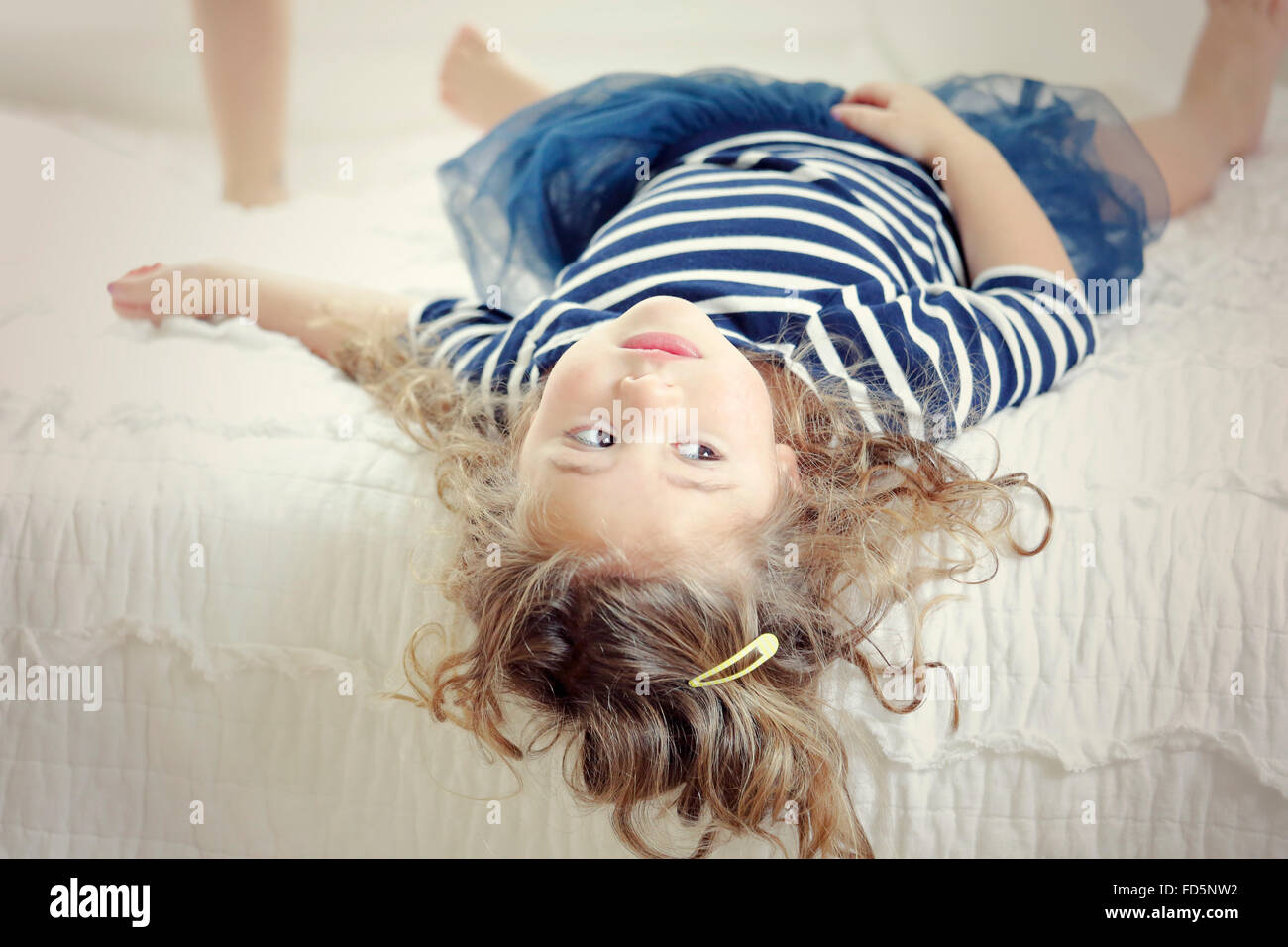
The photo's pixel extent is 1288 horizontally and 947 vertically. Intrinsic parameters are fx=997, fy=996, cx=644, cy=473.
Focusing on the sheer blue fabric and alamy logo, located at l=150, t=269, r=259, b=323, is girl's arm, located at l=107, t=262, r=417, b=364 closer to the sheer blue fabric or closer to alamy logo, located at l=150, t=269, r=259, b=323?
alamy logo, located at l=150, t=269, r=259, b=323

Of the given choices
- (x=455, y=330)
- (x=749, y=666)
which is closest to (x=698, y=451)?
(x=749, y=666)

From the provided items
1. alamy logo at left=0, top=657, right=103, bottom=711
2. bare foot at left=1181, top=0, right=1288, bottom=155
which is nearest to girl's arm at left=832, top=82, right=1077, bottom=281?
bare foot at left=1181, top=0, right=1288, bottom=155

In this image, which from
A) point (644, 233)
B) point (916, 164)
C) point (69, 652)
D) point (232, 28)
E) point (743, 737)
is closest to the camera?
point (743, 737)

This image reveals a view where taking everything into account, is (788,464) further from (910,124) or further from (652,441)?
(910,124)

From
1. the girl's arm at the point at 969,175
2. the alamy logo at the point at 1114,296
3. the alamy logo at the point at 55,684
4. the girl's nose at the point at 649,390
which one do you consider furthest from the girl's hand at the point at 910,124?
the alamy logo at the point at 55,684

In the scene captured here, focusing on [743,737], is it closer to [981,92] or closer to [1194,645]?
[1194,645]

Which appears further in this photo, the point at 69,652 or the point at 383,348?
the point at 383,348

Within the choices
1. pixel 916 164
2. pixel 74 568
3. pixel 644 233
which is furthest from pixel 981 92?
pixel 74 568

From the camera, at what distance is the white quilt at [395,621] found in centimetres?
74

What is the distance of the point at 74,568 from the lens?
839 mm

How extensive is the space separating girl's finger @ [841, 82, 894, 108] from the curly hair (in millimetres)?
499

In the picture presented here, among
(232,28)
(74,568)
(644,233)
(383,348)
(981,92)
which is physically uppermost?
(232,28)

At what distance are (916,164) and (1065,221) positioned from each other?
7.0 inches

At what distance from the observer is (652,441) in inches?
28.4
